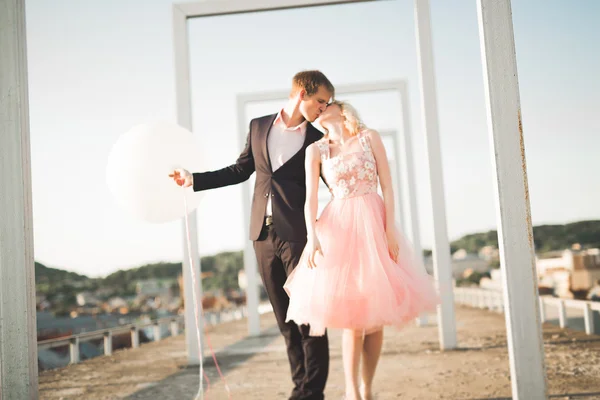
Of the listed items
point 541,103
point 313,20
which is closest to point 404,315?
point 313,20

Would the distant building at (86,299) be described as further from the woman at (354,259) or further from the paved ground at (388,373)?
the woman at (354,259)

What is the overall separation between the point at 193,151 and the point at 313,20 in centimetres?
395

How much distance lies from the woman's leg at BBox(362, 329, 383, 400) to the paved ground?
678 mm

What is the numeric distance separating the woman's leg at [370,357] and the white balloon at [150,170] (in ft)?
4.75

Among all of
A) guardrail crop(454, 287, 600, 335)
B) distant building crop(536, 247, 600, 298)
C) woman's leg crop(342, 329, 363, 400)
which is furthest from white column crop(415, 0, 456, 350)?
distant building crop(536, 247, 600, 298)

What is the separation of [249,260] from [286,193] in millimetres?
6377

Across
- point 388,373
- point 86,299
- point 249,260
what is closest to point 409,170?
point 249,260

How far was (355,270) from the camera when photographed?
3336 mm

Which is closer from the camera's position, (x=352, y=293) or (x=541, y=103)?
(x=352, y=293)

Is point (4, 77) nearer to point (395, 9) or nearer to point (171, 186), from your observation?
point (171, 186)

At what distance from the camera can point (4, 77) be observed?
10.3 ft

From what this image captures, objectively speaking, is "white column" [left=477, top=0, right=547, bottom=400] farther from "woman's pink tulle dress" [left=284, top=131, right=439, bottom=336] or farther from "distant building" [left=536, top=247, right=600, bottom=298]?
"distant building" [left=536, top=247, right=600, bottom=298]

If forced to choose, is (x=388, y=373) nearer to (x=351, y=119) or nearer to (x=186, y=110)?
(x=351, y=119)

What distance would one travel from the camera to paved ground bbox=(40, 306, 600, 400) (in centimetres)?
423
